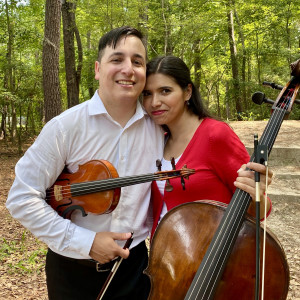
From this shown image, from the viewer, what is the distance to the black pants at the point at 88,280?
1.92 metres

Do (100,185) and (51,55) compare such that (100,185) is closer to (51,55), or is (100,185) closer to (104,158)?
(104,158)

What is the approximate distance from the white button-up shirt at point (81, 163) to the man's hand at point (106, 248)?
4cm

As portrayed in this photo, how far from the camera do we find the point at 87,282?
1930 millimetres

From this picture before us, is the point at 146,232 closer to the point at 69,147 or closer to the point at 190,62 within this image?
the point at 69,147

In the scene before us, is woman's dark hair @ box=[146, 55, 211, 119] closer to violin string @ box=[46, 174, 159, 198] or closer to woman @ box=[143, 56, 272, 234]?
woman @ box=[143, 56, 272, 234]

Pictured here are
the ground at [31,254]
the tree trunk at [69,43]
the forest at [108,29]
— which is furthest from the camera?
the tree trunk at [69,43]

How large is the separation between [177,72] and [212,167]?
0.70 meters

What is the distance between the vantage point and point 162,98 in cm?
208

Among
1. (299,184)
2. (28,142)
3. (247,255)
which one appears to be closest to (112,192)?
(247,255)

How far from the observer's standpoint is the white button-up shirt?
5.33ft

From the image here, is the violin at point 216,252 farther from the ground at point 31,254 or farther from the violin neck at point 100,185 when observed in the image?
the ground at point 31,254

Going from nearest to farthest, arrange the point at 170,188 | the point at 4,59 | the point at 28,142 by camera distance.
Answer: the point at 170,188
the point at 4,59
the point at 28,142

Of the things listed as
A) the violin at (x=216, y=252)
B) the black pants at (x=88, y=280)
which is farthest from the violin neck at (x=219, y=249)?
the black pants at (x=88, y=280)

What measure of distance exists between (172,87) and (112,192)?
891mm
